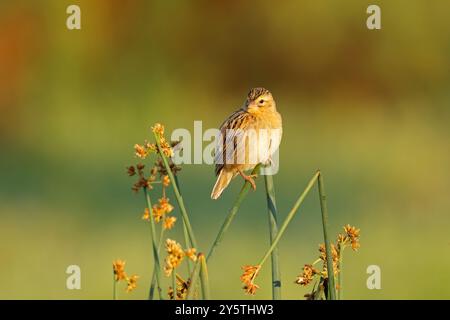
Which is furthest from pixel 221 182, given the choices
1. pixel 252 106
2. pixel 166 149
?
pixel 166 149

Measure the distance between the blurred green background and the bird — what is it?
738 mm

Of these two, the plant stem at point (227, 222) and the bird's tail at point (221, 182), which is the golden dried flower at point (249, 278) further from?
the bird's tail at point (221, 182)

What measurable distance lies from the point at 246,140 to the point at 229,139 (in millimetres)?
63

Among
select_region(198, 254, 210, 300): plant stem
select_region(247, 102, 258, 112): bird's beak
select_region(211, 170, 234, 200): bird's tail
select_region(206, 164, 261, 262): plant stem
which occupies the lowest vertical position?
select_region(198, 254, 210, 300): plant stem

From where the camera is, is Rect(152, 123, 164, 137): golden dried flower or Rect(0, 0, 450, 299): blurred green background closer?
Result: Rect(152, 123, 164, 137): golden dried flower

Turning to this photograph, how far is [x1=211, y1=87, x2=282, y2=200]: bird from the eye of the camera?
3.76m

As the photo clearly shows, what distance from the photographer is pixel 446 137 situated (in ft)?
Result: 21.3

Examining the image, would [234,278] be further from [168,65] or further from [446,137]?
[168,65]

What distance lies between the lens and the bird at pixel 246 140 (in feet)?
12.3

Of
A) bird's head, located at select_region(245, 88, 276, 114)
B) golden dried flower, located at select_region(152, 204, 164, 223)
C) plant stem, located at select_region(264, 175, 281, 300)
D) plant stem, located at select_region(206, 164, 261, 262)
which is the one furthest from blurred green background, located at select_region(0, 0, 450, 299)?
golden dried flower, located at select_region(152, 204, 164, 223)

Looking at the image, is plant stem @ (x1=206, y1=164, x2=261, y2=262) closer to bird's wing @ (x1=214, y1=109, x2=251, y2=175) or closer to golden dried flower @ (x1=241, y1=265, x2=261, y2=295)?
golden dried flower @ (x1=241, y1=265, x2=261, y2=295)

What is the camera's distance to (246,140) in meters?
3.84

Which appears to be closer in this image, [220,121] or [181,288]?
[181,288]

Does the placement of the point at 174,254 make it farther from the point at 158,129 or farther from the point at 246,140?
the point at 246,140
